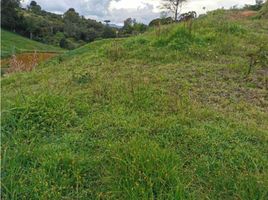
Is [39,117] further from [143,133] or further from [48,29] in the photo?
[48,29]

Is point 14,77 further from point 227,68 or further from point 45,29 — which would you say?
point 45,29

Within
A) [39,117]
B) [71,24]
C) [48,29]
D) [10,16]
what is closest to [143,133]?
[39,117]

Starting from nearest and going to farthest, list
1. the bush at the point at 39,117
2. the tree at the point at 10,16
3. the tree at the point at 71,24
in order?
the bush at the point at 39,117 → the tree at the point at 10,16 → the tree at the point at 71,24

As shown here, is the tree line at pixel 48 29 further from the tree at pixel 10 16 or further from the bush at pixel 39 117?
the bush at pixel 39 117

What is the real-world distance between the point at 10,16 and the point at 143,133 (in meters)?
38.4

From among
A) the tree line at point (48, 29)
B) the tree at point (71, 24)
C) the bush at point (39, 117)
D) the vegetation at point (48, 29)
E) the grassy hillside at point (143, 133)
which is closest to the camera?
the grassy hillside at point (143, 133)

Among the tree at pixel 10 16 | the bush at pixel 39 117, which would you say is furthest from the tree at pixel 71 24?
the bush at pixel 39 117

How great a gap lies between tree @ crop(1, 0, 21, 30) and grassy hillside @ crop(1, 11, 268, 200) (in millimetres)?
33999

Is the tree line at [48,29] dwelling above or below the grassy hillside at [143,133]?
below

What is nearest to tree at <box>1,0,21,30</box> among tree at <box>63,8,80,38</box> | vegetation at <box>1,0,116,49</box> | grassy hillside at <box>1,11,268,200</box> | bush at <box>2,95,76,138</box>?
vegetation at <box>1,0,116,49</box>

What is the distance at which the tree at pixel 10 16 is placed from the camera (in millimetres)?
36156

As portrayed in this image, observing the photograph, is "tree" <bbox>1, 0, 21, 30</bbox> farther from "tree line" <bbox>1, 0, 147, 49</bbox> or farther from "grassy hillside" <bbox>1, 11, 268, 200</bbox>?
"grassy hillside" <bbox>1, 11, 268, 200</bbox>

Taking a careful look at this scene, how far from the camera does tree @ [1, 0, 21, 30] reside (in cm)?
3616

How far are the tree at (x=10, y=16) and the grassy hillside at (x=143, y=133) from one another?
3400 cm
